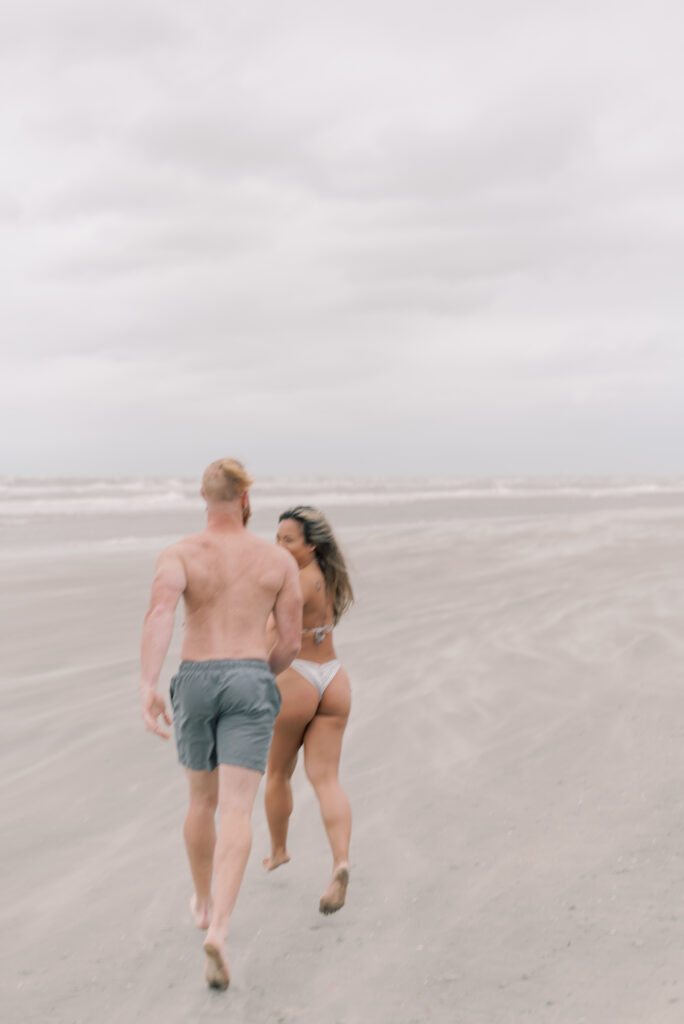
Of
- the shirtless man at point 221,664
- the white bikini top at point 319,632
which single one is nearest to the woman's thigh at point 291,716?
the white bikini top at point 319,632

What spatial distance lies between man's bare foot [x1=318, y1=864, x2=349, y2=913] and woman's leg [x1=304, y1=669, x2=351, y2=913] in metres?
0.04

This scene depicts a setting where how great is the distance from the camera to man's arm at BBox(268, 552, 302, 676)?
3586mm

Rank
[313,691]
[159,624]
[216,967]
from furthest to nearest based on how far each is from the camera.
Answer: [313,691] → [159,624] → [216,967]

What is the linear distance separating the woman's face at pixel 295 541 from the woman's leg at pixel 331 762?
625mm

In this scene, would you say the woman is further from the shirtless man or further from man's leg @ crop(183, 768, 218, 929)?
man's leg @ crop(183, 768, 218, 929)

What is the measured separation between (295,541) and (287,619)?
1.83ft

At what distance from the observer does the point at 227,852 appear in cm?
331

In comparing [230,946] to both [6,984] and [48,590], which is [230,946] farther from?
[48,590]

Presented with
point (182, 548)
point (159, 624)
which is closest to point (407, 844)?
point (159, 624)

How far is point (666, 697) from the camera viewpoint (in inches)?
267

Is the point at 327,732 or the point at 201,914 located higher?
the point at 327,732

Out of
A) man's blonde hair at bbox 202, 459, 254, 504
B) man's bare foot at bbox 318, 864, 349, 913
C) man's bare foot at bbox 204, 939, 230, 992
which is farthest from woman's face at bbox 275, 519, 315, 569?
man's bare foot at bbox 204, 939, 230, 992

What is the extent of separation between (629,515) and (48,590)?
21.2 meters

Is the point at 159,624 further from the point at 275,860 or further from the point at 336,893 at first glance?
the point at 275,860
